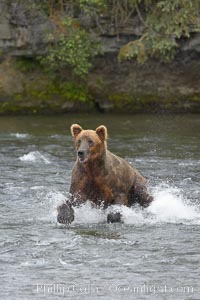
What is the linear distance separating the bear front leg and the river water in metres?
0.10

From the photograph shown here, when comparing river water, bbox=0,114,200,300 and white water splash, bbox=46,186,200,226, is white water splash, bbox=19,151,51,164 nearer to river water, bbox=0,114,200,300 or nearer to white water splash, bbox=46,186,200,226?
river water, bbox=0,114,200,300

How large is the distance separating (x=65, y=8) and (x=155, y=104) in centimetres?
390

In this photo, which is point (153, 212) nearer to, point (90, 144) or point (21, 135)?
point (90, 144)

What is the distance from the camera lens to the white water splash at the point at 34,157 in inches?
725

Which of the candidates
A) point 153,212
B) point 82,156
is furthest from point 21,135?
point 82,156

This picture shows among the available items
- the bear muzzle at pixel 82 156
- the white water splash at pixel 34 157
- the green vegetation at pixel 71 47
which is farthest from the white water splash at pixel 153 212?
the green vegetation at pixel 71 47

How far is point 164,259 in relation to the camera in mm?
10508

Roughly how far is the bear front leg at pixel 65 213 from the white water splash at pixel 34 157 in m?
5.99

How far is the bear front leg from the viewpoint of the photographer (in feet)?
40.0

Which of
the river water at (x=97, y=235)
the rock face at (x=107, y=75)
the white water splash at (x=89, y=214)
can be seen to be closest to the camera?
the river water at (x=97, y=235)

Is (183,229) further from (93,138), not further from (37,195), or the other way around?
(37,195)

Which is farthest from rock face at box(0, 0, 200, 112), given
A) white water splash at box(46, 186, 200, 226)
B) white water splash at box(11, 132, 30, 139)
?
white water splash at box(46, 186, 200, 226)

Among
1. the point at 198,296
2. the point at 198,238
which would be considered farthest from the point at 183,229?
the point at 198,296

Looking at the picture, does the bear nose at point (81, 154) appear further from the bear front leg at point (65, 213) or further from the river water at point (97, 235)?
the river water at point (97, 235)
